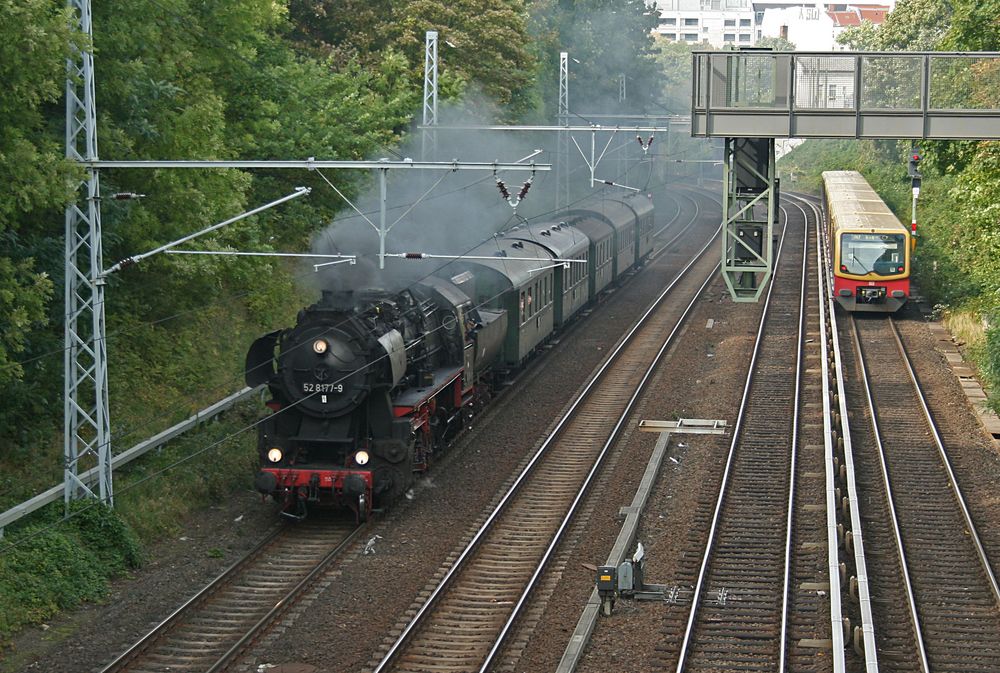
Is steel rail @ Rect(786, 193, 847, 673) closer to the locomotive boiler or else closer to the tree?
the locomotive boiler

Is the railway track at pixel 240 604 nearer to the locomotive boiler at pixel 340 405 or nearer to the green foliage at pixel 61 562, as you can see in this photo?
the locomotive boiler at pixel 340 405

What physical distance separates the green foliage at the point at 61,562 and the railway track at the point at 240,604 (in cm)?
152

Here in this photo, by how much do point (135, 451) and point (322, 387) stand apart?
12.7ft

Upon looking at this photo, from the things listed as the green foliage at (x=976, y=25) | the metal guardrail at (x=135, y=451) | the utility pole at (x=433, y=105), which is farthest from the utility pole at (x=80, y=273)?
the green foliage at (x=976, y=25)

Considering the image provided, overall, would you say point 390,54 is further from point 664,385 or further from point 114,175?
point 114,175

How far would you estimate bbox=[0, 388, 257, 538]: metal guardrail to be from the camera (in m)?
16.4

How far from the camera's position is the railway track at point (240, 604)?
13.8 metres

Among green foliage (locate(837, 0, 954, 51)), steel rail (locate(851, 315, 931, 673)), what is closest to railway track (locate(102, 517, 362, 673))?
steel rail (locate(851, 315, 931, 673))

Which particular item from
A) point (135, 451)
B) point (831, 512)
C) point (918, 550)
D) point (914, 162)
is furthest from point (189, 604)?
point (914, 162)

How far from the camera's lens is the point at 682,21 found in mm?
164875

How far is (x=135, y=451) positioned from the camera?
787 inches

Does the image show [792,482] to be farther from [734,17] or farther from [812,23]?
[734,17]

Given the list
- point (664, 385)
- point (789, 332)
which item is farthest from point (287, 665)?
point (789, 332)

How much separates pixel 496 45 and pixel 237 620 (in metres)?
32.3
